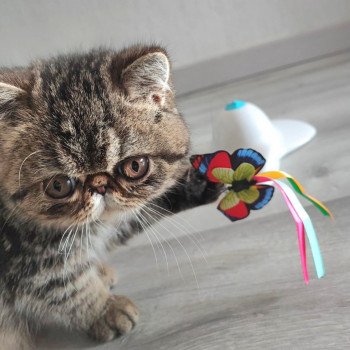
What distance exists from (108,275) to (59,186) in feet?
1.06

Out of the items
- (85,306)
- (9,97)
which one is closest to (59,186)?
(9,97)

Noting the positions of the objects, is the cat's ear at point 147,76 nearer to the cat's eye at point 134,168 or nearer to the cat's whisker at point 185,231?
the cat's eye at point 134,168

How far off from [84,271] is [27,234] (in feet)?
0.42

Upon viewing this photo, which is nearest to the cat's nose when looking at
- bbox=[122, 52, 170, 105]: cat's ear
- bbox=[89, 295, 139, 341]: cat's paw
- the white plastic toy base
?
bbox=[122, 52, 170, 105]: cat's ear

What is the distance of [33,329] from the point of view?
89cm

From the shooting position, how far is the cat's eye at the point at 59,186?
69 cm

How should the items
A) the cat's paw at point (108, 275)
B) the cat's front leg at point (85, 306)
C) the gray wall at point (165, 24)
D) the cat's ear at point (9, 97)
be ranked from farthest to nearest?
the gray wall at point (165, 24), the cat's paw at point (108, 275), the cat's front leg at point (85, 306), the cat's ear at point (9, 97)

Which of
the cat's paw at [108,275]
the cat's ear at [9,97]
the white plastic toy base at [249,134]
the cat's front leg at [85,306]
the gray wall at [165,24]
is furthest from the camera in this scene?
the gray wall at [165,24]

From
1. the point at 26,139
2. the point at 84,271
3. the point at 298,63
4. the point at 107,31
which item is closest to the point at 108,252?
the point at 84,271

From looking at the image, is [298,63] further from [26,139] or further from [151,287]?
[26,139]

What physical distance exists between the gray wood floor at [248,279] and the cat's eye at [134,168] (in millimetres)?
291

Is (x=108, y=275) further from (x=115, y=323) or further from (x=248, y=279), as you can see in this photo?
(x=248, y=279)

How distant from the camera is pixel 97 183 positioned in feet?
2.26

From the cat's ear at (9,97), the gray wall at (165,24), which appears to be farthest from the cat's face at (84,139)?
the gray wall at (165,24)
